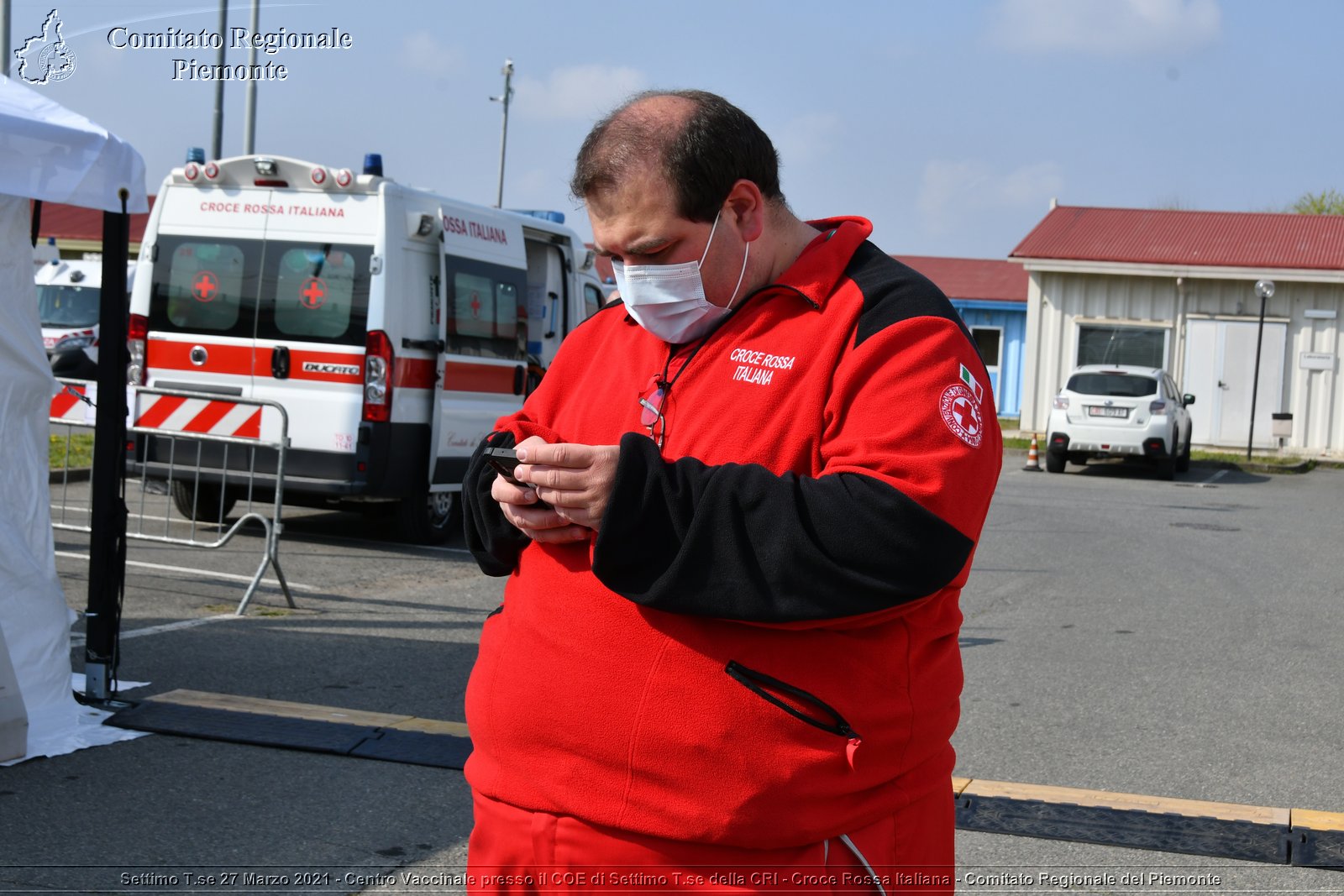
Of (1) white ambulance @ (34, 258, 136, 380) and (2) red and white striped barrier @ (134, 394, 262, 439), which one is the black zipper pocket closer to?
(2) red and white striped barrier @ (134, 394, 262, 439)

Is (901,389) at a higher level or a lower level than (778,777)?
higher

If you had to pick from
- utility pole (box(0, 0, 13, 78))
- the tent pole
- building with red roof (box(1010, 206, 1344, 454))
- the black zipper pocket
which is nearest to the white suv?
building with red roof (box(1010, 206, 1344, 454))

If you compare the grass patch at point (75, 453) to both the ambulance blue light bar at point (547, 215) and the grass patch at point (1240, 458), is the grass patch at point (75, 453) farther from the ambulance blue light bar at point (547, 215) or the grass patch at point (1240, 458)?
the grass patch at point (1240, 458)

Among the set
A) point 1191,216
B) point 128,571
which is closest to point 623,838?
point 128,571

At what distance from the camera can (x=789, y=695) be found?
6.18 feet

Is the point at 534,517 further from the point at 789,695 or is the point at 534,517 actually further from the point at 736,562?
the point at 789,695

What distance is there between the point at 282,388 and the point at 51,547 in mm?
4884

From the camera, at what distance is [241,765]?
4.84 metres

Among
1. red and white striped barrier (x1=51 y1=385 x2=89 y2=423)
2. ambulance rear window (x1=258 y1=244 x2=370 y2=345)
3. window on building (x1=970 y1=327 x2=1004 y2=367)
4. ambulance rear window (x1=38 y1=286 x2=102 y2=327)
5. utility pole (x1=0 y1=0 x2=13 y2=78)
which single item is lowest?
red and white striped barrier (x1=51 y1=385 x2=89 y2=423)

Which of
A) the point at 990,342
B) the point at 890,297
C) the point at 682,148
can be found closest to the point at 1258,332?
the point at 990,342

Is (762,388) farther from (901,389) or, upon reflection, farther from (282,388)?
(282,388)

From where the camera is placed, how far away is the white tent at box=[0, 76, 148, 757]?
16.5ft

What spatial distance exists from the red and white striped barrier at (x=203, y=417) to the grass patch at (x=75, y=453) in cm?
447

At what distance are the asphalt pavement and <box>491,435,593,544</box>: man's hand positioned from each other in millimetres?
2283
